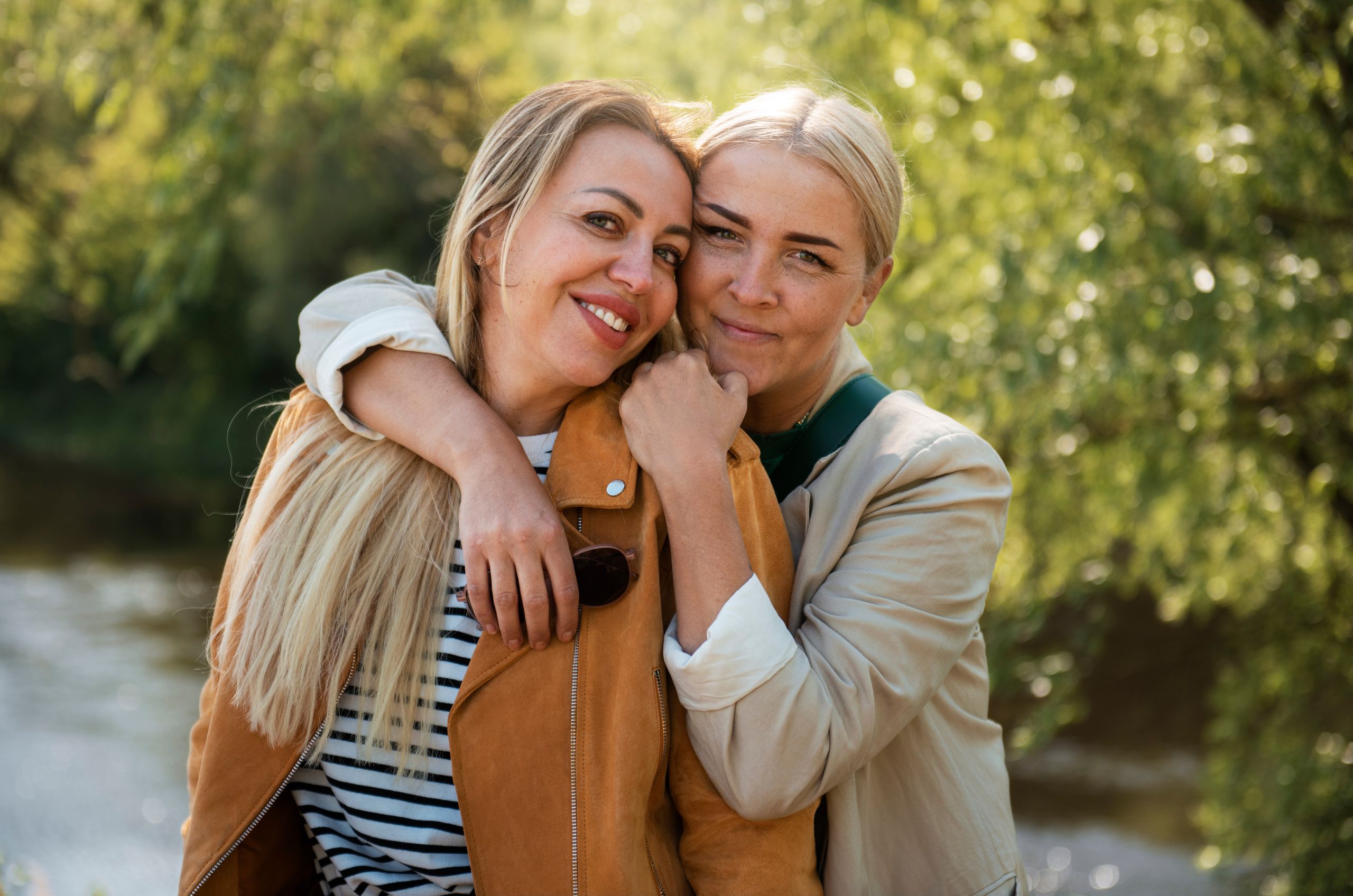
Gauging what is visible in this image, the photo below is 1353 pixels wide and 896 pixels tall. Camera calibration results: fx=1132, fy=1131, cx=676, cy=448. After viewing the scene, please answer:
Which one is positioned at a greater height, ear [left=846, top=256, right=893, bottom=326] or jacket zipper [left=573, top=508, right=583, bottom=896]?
ear [left=846, top=256, right=893, bottom=326]

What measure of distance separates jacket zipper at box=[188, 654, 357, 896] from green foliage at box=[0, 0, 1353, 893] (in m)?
2.21

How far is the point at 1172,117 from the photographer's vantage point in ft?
15.0

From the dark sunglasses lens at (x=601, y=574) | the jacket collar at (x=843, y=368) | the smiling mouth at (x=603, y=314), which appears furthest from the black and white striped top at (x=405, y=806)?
the jacket collar at (x=843, y=368)

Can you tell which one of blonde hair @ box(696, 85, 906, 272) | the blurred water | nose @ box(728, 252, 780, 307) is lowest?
the blurred water

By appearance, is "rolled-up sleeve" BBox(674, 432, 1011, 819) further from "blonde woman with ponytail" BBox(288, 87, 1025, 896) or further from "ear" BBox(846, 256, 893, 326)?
"ear" BBox(846, 256, 893, 326)

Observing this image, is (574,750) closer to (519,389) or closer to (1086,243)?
(519,389)

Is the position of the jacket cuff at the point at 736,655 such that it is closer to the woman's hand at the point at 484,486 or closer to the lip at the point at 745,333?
the woman's hand at the point at 484,486

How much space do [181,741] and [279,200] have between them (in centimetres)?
1298

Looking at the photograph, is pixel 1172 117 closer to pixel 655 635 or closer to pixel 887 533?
pixel 887 533

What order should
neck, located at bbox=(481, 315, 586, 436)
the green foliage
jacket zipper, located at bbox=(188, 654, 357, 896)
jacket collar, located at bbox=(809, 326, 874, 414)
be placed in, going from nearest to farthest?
1. jacket zipper, located at bbox=(188, 654, 357, 896)
2. neck, located at bbox=(481, 315, 586, 436)
3. jacket collar, located at bbox=(809, 326, 874, 414)
4. the green foliage

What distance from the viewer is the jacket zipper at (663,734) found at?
1.92 m

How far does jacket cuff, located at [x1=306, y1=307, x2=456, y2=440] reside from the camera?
223 centimetres

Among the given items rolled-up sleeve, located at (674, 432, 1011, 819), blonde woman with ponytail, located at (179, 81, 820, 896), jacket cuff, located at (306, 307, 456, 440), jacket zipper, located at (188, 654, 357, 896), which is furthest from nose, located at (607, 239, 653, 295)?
jacket zipper, located at (188, 654, 357, 896)

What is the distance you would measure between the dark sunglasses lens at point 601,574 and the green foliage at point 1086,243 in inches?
87.7
